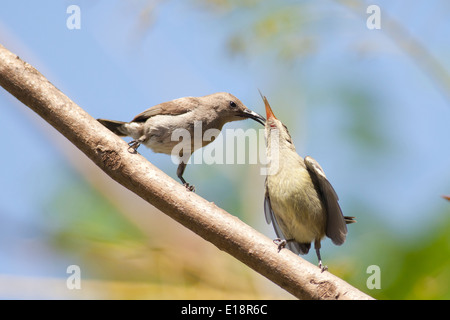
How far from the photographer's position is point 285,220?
4746mm

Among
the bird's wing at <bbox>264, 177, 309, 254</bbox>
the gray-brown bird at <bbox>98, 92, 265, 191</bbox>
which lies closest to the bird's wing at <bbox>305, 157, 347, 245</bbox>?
the bird's wing at <bbox>264, 177, 309, 254</bbox>

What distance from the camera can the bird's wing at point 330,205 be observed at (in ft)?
15.1

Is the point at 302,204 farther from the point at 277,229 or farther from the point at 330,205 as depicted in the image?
the point at 277,229

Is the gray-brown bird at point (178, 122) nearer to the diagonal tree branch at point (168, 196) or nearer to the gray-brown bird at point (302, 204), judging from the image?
the gray-brown bird at point (302, 204)

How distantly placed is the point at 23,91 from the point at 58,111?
11.2 inches

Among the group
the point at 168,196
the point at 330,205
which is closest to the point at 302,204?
the point at 330,205

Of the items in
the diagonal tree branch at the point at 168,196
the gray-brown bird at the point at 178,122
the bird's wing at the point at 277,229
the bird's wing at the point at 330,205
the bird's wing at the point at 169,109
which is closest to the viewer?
the diagonal tree branch at the point at 168,196

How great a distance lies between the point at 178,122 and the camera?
526 centimetres

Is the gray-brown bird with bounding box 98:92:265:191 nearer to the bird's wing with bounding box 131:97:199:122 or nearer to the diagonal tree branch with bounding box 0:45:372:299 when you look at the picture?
the bird's wing with bounding box 131:97:199:122

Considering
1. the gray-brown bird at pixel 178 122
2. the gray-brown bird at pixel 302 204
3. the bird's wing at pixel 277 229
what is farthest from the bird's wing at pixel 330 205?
the gray-brown bird at pixel 178 122

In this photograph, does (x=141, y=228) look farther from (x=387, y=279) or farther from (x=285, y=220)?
(x=387, y=279)

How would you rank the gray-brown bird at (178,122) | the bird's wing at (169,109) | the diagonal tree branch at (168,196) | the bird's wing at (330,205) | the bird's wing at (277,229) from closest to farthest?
1. the diagonal tree branch at (168,196)
2. the bird's wing at (330,205)
3. the bird's wing at (277,229)
4. the gray-brown bird at (178,122)
5. the bird's wing at (169,109)

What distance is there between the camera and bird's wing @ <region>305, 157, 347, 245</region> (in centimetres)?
459
